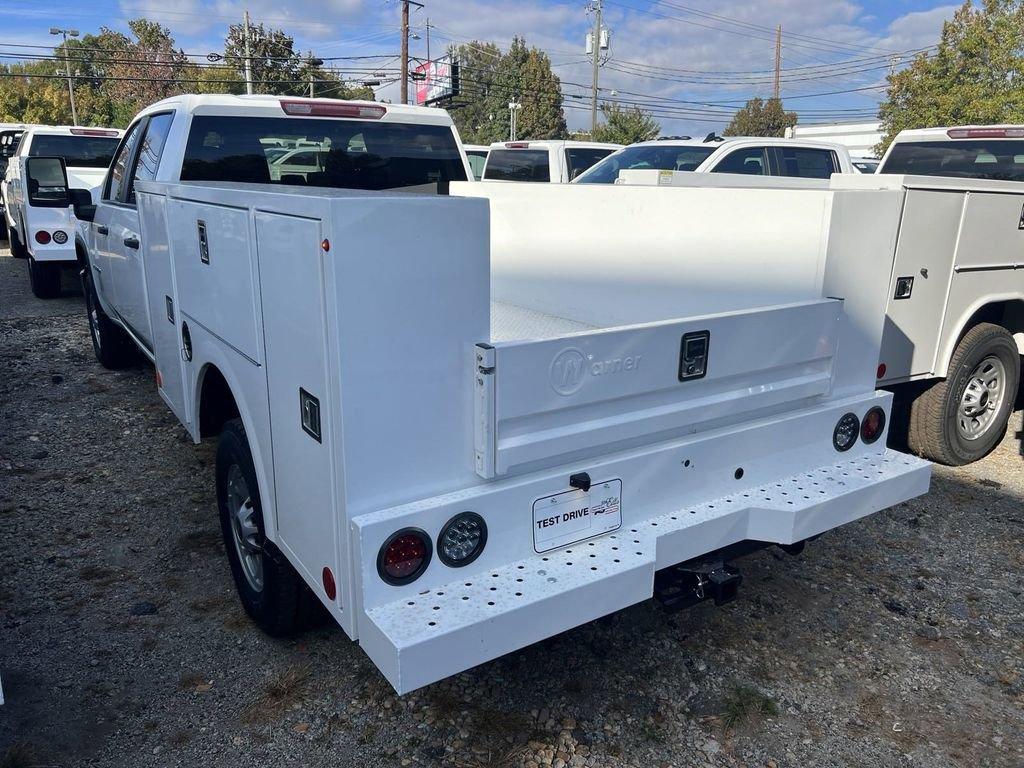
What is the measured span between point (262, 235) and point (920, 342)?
3620 millimetres

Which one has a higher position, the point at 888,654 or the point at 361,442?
the point at 361,442

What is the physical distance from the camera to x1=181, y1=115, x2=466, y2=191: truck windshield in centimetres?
466

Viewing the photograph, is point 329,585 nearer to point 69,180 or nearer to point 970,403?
point 970,403

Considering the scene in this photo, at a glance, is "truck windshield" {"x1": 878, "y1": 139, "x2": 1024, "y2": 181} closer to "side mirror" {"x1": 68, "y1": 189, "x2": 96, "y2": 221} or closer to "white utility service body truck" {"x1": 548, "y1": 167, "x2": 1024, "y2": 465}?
"white utility service body truck" {"x1": 548, "y1": 167, "x2": 1024, "y2": 465}

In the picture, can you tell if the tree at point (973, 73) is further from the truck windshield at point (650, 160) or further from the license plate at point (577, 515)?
the license plate at point (577, 515)

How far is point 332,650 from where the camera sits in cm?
314

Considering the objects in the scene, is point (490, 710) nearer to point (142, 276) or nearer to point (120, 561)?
point (120, 561)

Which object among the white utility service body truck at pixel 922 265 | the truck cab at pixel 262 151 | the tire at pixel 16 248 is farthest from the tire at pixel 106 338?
the tire at pixel 16 248

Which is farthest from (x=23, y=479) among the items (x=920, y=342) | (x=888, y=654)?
(x=920, y=342)

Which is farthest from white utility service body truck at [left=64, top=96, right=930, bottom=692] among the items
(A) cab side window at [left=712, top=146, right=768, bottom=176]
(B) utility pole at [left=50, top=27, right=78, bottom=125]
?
(B) utility pole at [left=50, top=27, right=78, bottom=125]

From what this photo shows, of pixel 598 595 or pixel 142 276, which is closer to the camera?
pixel 598 595

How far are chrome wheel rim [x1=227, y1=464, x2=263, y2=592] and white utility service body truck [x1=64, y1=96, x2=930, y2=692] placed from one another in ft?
0.05

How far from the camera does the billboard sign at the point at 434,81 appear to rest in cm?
3833

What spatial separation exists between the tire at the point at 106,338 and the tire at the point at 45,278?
4.01 metres
